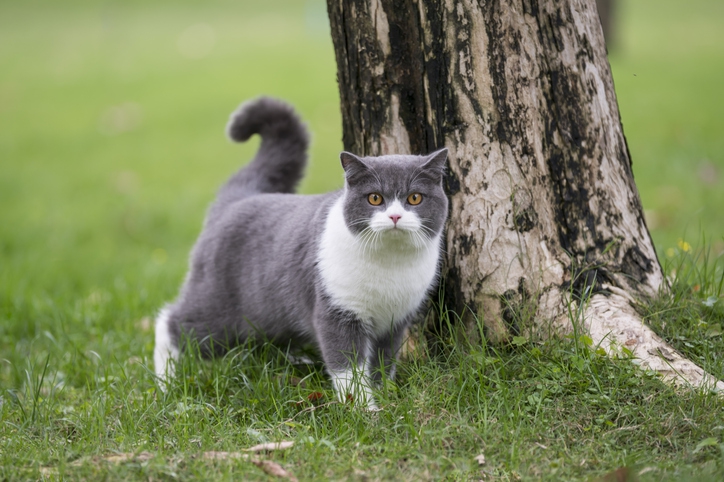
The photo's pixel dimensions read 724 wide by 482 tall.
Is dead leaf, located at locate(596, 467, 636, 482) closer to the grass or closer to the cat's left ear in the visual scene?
the grass

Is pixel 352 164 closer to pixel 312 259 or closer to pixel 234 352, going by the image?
pixel 312 259

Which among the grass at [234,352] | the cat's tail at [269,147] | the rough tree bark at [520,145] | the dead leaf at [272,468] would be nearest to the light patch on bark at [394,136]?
the rough tree bark at [520,145]

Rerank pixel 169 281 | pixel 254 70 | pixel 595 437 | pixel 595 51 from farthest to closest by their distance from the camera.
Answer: pixel 254 70 → pixel 169 281 → pixel 595 51 → pixel 595 437

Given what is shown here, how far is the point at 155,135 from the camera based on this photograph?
9.34 metres

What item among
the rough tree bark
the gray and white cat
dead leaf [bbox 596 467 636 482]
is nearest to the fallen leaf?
dead leaf [bbox 596 467 636 482]

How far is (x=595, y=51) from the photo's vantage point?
2898 millimetres

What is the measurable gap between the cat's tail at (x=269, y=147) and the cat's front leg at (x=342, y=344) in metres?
1.13

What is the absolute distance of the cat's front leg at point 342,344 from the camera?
285cm

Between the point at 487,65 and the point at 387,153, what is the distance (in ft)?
2.03

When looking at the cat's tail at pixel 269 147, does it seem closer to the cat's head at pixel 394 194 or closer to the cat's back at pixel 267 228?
the cat's back at pixel 267 228

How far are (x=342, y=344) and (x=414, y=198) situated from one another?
27.3 inches

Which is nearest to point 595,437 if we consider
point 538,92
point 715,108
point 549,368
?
point 549,368

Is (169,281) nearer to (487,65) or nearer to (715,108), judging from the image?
(487,65)

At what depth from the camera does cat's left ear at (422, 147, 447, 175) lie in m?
2.74
